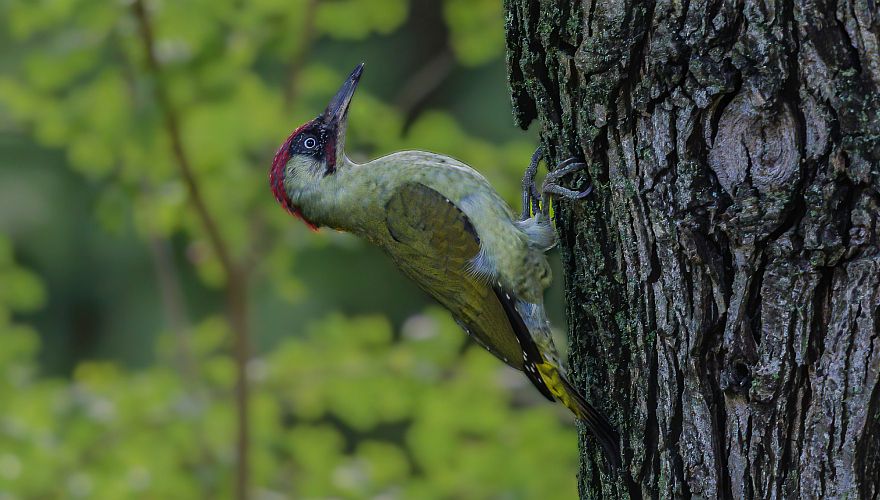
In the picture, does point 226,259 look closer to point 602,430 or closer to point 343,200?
point 343,200

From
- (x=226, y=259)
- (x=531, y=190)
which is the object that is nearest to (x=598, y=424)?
(x=531, y=190)

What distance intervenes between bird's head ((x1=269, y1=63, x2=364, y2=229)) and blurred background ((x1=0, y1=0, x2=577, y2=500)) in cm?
64

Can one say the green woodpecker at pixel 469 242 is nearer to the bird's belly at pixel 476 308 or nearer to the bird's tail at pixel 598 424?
Answer: the bird's belly at pixel 476 308

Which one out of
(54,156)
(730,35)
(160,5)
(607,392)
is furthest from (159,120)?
(54,156)

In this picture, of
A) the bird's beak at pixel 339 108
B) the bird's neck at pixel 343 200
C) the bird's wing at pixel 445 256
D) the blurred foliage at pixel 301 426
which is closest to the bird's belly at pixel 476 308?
the bird's wing at pixel 445 256

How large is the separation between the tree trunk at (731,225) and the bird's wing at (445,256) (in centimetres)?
87

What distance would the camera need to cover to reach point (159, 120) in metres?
4.43

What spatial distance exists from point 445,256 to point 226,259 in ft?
5.64

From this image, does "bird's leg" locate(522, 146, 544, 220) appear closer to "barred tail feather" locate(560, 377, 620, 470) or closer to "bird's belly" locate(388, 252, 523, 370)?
"bird's belly" locate(388, 252, 523, 370)

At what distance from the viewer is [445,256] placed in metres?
3.35

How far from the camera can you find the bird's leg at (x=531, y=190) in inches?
131

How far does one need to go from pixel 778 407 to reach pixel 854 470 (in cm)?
20

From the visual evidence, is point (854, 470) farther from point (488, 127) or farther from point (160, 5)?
point (488, 127)

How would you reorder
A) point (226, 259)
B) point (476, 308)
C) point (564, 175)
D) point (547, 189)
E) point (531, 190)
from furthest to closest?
point (226, 259) < point (531, 190) < point (476, 308) < point (547, 189) < point (564, 175)
